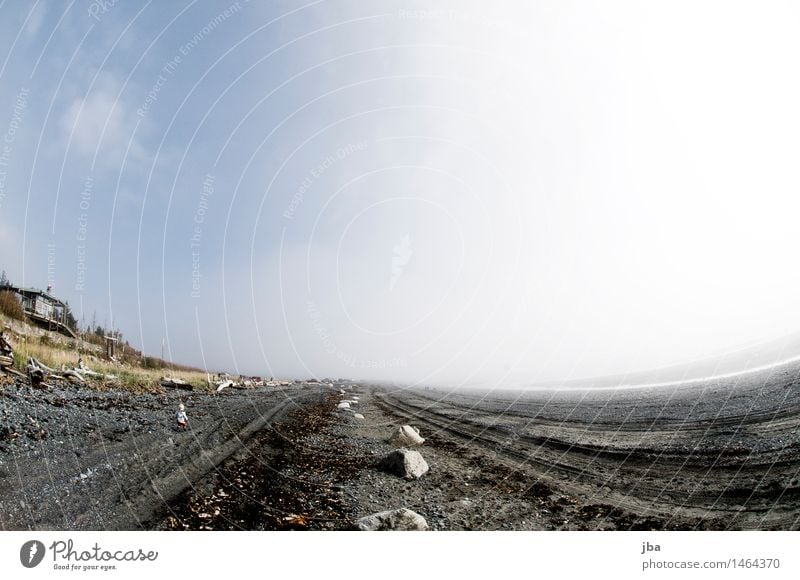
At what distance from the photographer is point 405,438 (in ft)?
29.5

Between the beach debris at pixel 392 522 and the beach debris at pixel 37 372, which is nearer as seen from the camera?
the beach debris at pixel 392 522

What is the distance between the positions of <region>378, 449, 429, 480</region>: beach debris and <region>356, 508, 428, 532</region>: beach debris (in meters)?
1.30

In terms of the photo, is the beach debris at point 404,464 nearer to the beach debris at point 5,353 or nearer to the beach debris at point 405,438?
the beach debris at point 405,438

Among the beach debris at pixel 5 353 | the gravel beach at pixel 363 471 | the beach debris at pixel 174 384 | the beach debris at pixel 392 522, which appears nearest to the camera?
the beach debris at pixel 392 522

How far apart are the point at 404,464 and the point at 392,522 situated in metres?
1.50

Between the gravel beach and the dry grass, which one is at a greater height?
the dry grass

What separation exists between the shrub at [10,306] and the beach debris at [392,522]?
47.9 ft

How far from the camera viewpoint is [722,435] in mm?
8391

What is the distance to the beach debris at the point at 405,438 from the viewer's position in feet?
29.0

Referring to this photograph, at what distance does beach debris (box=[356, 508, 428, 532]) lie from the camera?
5262 millimetres

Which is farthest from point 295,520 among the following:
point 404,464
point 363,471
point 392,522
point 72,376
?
point 72,376

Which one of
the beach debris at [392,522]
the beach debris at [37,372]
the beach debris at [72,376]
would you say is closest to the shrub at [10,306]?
the beach debris at [72,376]

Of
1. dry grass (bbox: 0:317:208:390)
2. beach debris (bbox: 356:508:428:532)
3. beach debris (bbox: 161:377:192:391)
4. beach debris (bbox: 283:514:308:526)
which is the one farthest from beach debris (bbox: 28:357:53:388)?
beach debris (bbox: 356:508:428:532)

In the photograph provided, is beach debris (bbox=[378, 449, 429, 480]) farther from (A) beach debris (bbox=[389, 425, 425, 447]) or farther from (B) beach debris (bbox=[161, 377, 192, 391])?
(B) beach debris (bbox=[161, 377, 192, 391])
